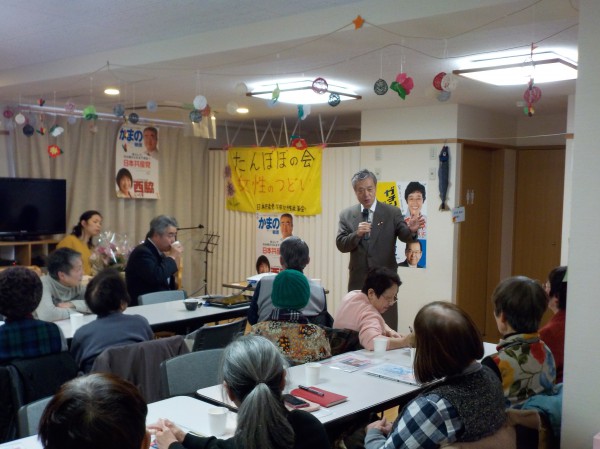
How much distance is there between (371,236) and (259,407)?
107 inches

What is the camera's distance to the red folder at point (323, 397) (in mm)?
2500

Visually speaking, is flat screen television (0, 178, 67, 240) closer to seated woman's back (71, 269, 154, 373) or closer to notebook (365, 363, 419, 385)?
seated woman's back (71, 269, 154, 373)

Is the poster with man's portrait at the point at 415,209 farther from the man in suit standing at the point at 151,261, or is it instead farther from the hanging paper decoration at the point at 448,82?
the hanging paper decoration at the point at 448,82

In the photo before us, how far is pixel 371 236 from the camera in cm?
436

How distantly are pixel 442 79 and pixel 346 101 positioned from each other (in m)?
2.89

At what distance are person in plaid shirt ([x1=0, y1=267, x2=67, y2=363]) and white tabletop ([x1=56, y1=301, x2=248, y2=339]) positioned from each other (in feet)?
3.13

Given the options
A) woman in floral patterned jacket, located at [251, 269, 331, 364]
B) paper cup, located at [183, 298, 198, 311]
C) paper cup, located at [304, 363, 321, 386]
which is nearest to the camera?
paper cup, located at [304, 363, 321, 386]

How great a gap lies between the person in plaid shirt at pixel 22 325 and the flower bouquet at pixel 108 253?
3193 millimetres

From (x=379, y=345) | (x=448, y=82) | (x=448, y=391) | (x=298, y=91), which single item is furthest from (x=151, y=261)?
(x=448, y=391)

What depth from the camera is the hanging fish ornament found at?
20.7ft

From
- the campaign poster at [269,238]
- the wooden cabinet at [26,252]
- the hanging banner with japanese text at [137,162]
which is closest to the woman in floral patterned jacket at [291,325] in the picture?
the wooden cabinet at [26,252]

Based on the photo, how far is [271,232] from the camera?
7.73 meters

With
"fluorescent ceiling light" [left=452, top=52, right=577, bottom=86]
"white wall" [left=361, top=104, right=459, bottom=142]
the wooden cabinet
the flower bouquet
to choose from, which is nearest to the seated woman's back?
"fluorescent ceiling light" [left=452, top=52, right=577, bottom=86]

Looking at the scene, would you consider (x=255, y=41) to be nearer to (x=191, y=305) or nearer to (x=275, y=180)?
(x=191, y=305)
